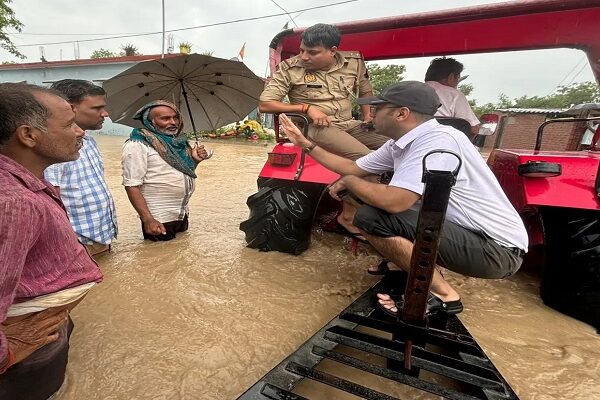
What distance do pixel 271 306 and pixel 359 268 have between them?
0.91 metres

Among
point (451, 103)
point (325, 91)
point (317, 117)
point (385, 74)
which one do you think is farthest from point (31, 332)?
point (385, 74)

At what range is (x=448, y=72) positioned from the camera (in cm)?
300

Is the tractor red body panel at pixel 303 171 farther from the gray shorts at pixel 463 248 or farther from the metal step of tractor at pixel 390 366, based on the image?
the metal step of tractor at pixel 390 366

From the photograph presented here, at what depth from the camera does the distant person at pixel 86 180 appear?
2398mm

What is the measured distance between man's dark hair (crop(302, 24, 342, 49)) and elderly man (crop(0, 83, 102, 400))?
5.73 ft

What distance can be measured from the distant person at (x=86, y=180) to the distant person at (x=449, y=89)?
106 inches

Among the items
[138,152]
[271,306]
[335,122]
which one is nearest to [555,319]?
[271,306]

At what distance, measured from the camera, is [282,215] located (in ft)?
8.71

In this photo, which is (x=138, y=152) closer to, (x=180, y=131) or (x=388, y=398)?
(x=180, y=131)

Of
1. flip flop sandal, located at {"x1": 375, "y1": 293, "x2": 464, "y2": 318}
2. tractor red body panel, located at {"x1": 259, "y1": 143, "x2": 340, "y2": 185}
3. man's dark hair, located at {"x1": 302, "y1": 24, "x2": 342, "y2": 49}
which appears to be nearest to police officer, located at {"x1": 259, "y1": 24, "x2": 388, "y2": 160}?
man's dark hair, located at {"x1": 302, "y1": 24, "x2": 342, "y2": 49}

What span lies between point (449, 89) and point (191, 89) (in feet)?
7.72

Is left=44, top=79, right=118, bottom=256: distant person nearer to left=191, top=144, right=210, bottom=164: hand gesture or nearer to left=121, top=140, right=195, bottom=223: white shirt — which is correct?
left=121, top=140, right=195, bottom=223: white shirt

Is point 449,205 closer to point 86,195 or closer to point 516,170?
point 516,170

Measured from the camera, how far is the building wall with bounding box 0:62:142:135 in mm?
15727
